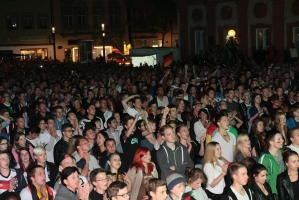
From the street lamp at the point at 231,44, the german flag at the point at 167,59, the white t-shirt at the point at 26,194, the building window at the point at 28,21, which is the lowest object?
the white t-shirt at the point at 26,194

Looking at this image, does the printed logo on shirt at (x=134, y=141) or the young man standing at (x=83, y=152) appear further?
the printed logo on shirt at (x=134, y=141)

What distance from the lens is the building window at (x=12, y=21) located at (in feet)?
198

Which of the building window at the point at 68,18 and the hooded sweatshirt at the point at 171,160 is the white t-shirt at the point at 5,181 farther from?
the building window at the point at 68,18

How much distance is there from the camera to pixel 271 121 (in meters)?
12.2

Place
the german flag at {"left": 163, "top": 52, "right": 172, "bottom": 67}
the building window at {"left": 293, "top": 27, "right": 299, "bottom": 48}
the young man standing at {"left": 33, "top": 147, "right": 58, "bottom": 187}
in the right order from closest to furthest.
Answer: the young man standing at {"left": 33, "top": 147, "right": 58, "bottom": 187} < the german flag at {"left": 163, "top": 52, "right": 172, "bottom": 67} < the building window at {"left": 293, "top": 27, "right": 299, "bottom": 48}

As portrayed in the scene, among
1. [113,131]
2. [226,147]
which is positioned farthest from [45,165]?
[226,147]

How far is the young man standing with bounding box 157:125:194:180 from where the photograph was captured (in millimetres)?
9248

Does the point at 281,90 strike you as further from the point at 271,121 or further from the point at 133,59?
the point at 133,59

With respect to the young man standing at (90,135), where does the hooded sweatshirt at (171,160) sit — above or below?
below

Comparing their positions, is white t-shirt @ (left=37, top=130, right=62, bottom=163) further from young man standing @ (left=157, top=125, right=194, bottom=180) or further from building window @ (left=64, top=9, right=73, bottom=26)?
building window @ (left=64, top=9, right=73, bottom=26)

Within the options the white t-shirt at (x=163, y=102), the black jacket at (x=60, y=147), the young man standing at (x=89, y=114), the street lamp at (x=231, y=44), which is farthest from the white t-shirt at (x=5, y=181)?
the street lamp at (x=231, y=44)

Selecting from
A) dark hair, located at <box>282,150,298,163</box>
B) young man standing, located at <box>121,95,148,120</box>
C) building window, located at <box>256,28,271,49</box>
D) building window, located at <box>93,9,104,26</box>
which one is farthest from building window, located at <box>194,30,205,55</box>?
dark hair, located at <box>282,150,298,163</box>

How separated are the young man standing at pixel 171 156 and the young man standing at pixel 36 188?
6.69ft

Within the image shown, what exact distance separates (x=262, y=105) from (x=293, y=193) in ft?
22.3
